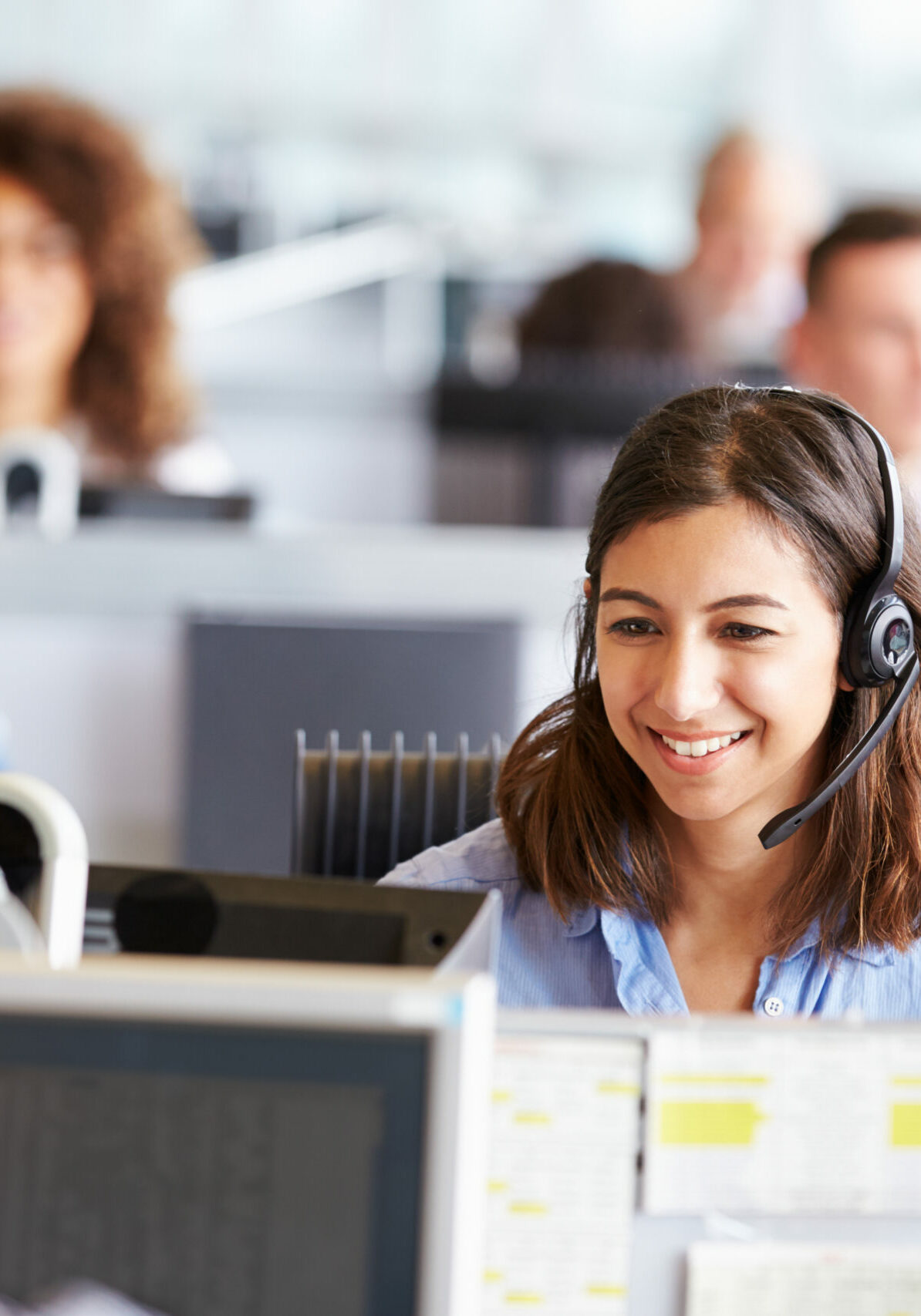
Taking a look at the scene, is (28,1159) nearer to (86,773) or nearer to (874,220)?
(86,773)

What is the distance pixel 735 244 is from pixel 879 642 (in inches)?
118

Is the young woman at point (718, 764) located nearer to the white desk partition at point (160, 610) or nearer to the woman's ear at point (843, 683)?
the woman's ear at point (843, 683)

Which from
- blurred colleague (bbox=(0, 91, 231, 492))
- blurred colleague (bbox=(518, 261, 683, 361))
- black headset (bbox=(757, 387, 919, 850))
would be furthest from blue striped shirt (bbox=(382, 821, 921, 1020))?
blurred colleague (bbox=(518, 261, 683, 361))

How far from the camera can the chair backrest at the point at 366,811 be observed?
3.67 feet

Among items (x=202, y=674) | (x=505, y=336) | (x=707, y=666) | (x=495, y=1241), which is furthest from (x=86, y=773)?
(x=505, y=336)

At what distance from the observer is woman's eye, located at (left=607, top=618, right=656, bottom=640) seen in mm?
1018

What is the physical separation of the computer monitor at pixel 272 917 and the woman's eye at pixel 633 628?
1.03 feet

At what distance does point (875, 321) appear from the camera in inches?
89.6

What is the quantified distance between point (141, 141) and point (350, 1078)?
2.59 meters

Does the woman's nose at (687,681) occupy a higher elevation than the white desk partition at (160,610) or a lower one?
lower

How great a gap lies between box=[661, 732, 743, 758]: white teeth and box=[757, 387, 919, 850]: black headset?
68 mm

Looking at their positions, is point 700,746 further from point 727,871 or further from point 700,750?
point 727,871

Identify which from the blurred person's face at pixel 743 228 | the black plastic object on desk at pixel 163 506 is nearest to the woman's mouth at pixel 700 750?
the black plastic object on desk at pixel 163 506

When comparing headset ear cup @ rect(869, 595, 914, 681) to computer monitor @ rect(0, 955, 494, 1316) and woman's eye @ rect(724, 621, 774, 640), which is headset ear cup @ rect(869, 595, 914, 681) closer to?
woman's eye @ rect(724, 621, 774, 640)
